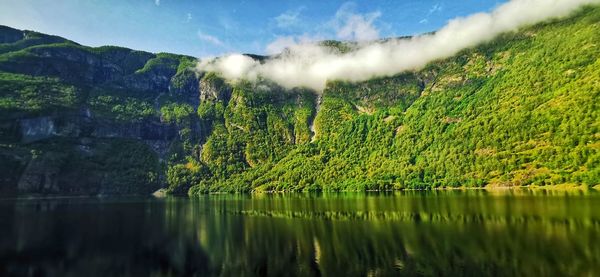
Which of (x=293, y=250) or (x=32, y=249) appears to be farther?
(x=32, y=249)

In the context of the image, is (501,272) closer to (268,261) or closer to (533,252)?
(533,252)

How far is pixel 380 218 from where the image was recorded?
229 ft

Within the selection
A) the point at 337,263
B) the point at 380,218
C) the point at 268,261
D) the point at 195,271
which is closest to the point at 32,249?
the point at 195,271

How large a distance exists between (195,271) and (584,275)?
33886 mm

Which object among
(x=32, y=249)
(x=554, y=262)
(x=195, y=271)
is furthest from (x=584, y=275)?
(x=32, y=249)

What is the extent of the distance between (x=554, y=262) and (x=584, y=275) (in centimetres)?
429

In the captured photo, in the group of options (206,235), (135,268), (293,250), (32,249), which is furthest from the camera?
(206,235)

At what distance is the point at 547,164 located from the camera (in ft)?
550

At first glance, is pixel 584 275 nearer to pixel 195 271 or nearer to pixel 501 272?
pixel 501 272

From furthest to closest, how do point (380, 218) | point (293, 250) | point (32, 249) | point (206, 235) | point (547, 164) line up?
point (547, 164)
point (380, 218)
point (206, 235)
point (32, 249)
point (293, 250)

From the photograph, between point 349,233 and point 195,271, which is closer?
point 195,271

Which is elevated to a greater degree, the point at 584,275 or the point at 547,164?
the point at 547,164

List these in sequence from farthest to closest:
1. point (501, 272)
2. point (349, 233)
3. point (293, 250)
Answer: point (349, 233) → point (293, 250) → point (501, 272)

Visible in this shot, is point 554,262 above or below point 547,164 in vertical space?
below
